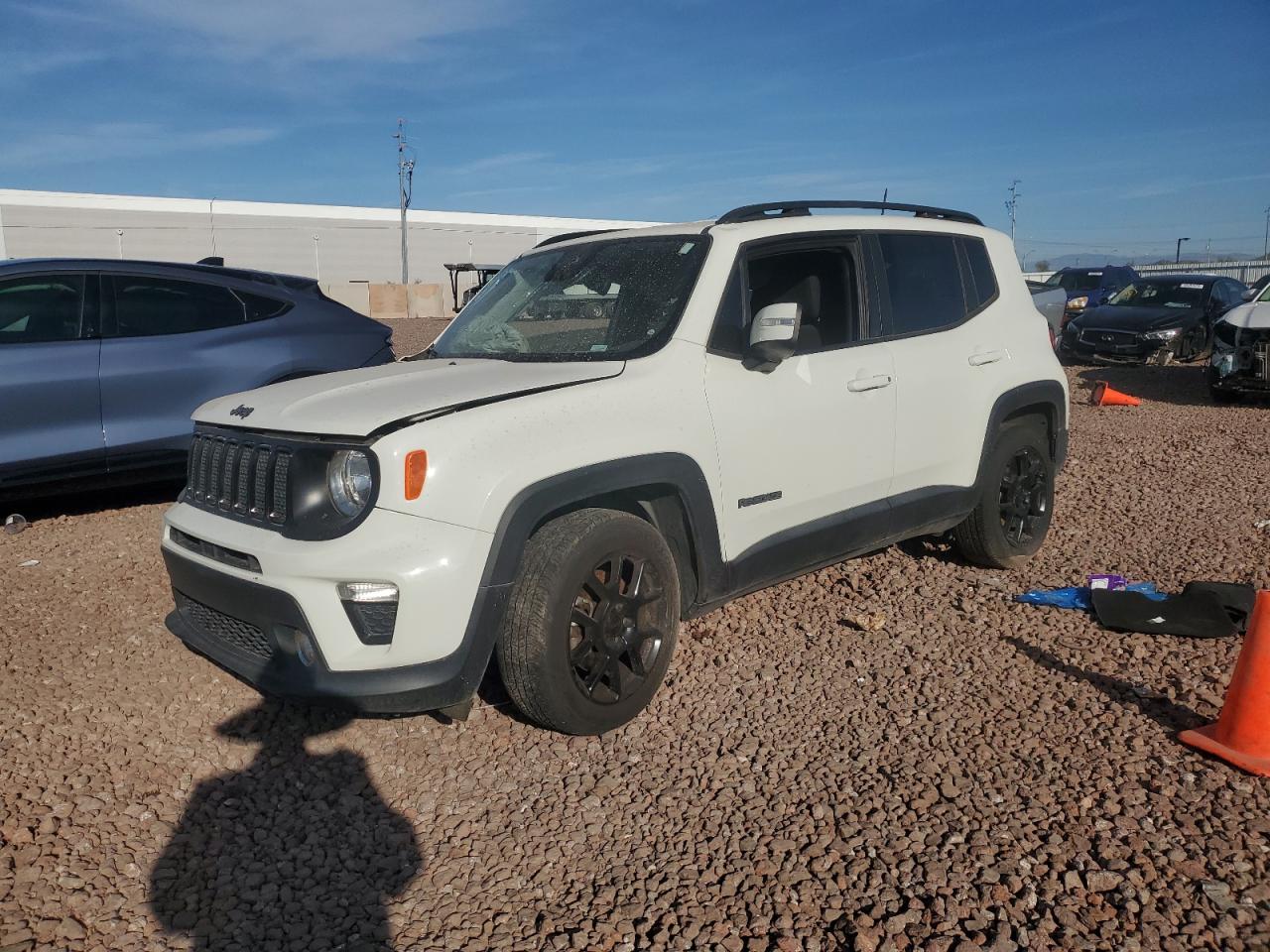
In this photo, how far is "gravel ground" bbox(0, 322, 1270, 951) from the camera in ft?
8.73

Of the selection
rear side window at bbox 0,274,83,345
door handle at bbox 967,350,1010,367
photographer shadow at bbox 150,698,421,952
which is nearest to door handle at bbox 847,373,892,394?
door handle at bbox 967,350,1010,367

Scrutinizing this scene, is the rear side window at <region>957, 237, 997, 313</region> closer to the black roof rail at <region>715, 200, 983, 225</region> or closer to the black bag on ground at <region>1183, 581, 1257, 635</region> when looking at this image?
the black roof rail at <region>715, 200, 983, 225</region>

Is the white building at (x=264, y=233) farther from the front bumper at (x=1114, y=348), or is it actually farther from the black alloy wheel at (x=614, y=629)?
the black alloy wheel at (x=614, y=629)

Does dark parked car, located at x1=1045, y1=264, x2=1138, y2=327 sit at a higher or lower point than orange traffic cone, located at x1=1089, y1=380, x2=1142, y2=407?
higher

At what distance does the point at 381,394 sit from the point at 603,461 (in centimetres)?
82

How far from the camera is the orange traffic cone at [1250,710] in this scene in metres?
3.27

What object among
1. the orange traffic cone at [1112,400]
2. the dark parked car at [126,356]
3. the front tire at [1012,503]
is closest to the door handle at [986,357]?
the front tire at [1012,503]

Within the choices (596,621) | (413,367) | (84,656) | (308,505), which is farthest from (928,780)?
(84,656)

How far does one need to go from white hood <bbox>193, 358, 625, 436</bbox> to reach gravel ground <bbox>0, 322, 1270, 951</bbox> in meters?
1.22

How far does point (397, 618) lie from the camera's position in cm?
303

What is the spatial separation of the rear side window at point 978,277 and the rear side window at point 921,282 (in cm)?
8

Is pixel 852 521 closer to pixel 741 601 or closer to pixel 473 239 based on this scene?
pixel 741 601

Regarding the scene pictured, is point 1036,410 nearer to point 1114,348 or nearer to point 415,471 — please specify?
point 415,471

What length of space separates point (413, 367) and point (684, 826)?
6.96 ft
